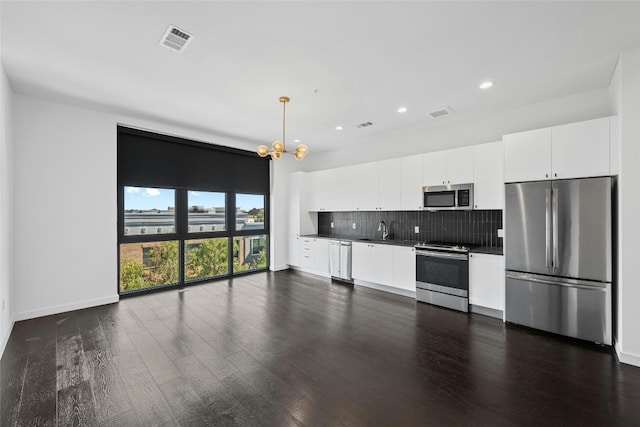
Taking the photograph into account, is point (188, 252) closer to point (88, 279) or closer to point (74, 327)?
point (88, 279)

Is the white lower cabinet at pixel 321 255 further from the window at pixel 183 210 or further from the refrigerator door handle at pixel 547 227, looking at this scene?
the refrigerator door handle at pixel 547 227

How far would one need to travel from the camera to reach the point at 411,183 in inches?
195

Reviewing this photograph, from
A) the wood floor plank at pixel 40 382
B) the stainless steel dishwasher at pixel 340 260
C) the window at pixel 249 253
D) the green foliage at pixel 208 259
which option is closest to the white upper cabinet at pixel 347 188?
the stainless steel dishwasher at pixel 340 260

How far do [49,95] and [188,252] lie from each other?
312 cm

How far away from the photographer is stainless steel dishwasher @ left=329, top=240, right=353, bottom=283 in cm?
565

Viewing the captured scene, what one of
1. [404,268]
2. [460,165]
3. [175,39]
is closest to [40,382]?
[175,39]

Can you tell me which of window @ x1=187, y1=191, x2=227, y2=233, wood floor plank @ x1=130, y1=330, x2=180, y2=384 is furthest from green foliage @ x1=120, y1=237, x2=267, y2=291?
wood floor plank @ x1=130, y1=330, x2=180, y2=384

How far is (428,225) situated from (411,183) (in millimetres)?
874

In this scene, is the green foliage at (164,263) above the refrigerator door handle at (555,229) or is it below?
below

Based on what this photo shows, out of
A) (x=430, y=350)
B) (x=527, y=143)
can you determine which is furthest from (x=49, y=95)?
(x=527, y=143)

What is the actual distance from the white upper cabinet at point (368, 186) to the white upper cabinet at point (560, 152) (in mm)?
2256

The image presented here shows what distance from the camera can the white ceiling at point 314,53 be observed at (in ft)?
7.16

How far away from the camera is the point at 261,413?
6.64 feet

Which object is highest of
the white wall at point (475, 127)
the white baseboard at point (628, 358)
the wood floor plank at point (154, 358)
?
the white wall at point (475, 127)
